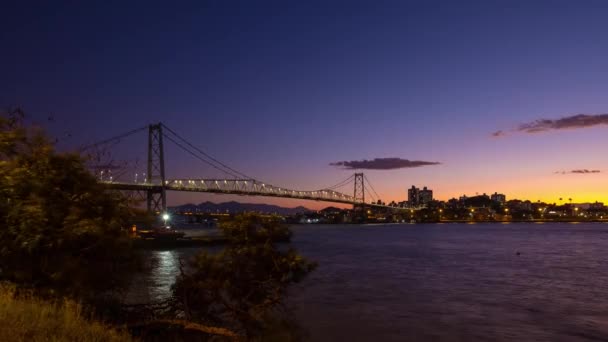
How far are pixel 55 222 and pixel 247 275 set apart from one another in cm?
372

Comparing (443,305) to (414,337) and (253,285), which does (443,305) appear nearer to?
(414,337)

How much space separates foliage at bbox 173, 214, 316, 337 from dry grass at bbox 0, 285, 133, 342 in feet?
7.66

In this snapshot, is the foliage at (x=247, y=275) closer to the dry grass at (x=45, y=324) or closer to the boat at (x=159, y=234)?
the dry grass at (x=45, y=324)

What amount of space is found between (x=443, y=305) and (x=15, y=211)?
2062 cm

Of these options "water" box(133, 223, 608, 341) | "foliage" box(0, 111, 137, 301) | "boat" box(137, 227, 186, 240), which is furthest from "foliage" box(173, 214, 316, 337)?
"boat" box(137, 227, 186, 240)

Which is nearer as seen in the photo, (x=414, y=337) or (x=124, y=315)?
(x=124, y=315)

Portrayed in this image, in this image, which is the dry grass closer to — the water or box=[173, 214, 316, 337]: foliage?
box=[173, 214, 316, 337]: foliage

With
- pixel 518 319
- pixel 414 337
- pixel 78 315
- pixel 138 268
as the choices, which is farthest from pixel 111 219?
pixel 518 319

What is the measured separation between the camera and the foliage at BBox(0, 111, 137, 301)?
8.79m

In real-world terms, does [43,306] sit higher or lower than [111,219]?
lower

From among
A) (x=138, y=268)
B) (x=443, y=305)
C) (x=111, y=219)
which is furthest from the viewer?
(x=443, y=305)

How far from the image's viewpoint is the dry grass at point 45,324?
22.6 ft

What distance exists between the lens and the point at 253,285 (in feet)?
35.1

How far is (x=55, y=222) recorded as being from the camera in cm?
920
